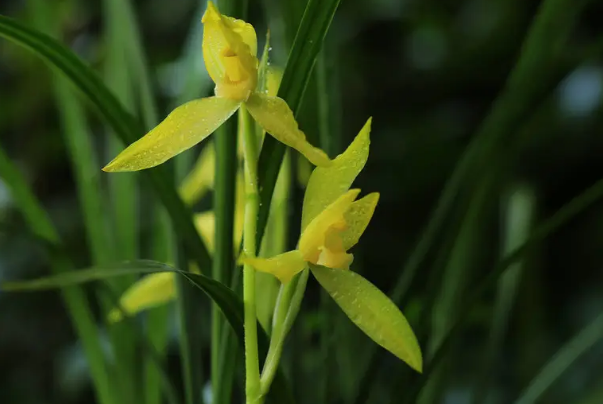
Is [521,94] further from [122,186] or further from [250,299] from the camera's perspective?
[122,186]

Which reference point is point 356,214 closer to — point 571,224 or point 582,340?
point 582,340

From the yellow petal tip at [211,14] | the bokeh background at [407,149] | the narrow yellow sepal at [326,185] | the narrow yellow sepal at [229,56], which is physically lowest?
the bokeh background at [407,149]

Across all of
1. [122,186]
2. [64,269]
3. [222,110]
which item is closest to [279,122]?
[222,110]

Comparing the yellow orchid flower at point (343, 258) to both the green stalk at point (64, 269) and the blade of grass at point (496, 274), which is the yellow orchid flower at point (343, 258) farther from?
the green stalk at point (64, 269)

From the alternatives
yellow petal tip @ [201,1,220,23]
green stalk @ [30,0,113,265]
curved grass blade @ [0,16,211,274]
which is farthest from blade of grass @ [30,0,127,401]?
yellow petal tip @ [201,1,220,23]

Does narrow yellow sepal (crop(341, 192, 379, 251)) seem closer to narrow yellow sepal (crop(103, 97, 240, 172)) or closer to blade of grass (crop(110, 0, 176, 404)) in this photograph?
narrow yellow sepal (crop(103, 97, 240, 172))

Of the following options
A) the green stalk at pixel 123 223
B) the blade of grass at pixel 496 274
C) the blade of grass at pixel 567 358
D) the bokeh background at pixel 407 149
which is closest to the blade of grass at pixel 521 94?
the blade of grass at pixel 496 274
